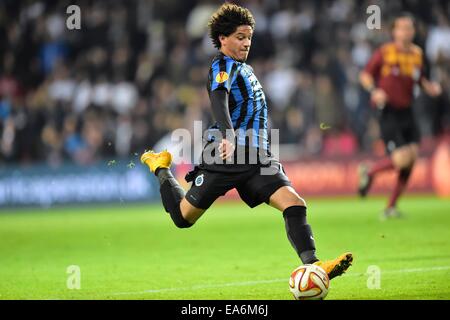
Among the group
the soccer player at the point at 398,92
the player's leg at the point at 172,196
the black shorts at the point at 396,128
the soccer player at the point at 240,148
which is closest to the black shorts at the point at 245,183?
the soccer player at the point at 240,148

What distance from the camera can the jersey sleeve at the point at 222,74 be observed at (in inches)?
279

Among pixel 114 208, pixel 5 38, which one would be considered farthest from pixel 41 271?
pixel 5 38

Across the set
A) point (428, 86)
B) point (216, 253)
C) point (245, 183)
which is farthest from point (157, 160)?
point (428, 86)

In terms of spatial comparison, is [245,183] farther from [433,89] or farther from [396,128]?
[396,128]

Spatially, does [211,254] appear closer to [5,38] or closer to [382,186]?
[382,186]

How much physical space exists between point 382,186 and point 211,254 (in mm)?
7803

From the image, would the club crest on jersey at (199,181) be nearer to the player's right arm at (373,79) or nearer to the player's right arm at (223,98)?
the player's right arm at (223,98)

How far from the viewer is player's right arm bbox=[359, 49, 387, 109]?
1241 cm

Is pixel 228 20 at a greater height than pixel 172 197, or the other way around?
pixel 228 20

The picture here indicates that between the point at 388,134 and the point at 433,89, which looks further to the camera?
the point at 388,134

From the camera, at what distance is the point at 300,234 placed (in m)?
7.12

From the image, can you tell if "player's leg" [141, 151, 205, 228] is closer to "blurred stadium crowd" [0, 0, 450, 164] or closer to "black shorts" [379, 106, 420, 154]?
"black shorts" [379, 106, 420, 154]

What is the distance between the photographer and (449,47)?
723 inches

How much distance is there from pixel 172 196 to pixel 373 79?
19.9 ft
